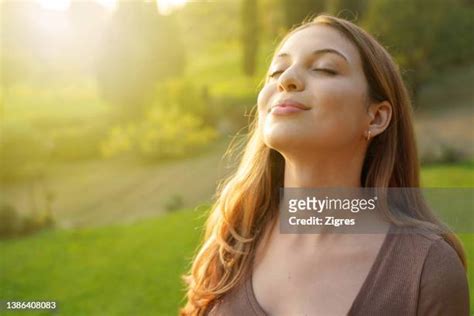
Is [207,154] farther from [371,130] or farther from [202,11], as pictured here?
[371,130]

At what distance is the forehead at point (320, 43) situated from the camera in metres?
0.95

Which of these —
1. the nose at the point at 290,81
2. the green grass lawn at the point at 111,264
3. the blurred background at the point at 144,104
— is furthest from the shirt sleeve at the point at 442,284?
the blurred background at the point at 144,104

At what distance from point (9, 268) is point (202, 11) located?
1.44m

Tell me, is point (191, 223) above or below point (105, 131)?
below

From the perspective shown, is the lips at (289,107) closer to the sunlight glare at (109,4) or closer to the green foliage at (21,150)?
the sunlight glare at (109,4)

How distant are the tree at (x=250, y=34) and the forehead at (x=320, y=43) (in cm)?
199

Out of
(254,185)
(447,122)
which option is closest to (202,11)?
(447,122)

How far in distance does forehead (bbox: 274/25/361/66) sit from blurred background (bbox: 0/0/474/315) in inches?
73.7

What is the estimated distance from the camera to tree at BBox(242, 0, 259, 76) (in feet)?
9.52

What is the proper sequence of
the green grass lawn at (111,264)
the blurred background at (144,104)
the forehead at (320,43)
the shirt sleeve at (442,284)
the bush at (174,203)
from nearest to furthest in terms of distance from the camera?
1. the shirt sleeve at (442,284)
2. the forehead at (320,43)
3. the green grass lawn at (111,264)
4. the blurred background at (144,104)
5. the bush at (174,203)

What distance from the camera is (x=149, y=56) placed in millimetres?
2977

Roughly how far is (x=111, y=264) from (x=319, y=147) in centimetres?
202

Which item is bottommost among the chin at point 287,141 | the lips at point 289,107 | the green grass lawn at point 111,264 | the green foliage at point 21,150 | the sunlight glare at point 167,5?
the green grass lawn at point 111,264

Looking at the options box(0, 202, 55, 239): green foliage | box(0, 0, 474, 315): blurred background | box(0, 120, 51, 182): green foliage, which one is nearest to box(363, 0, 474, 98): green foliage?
box(0, 0, 474, 315): blurred background
